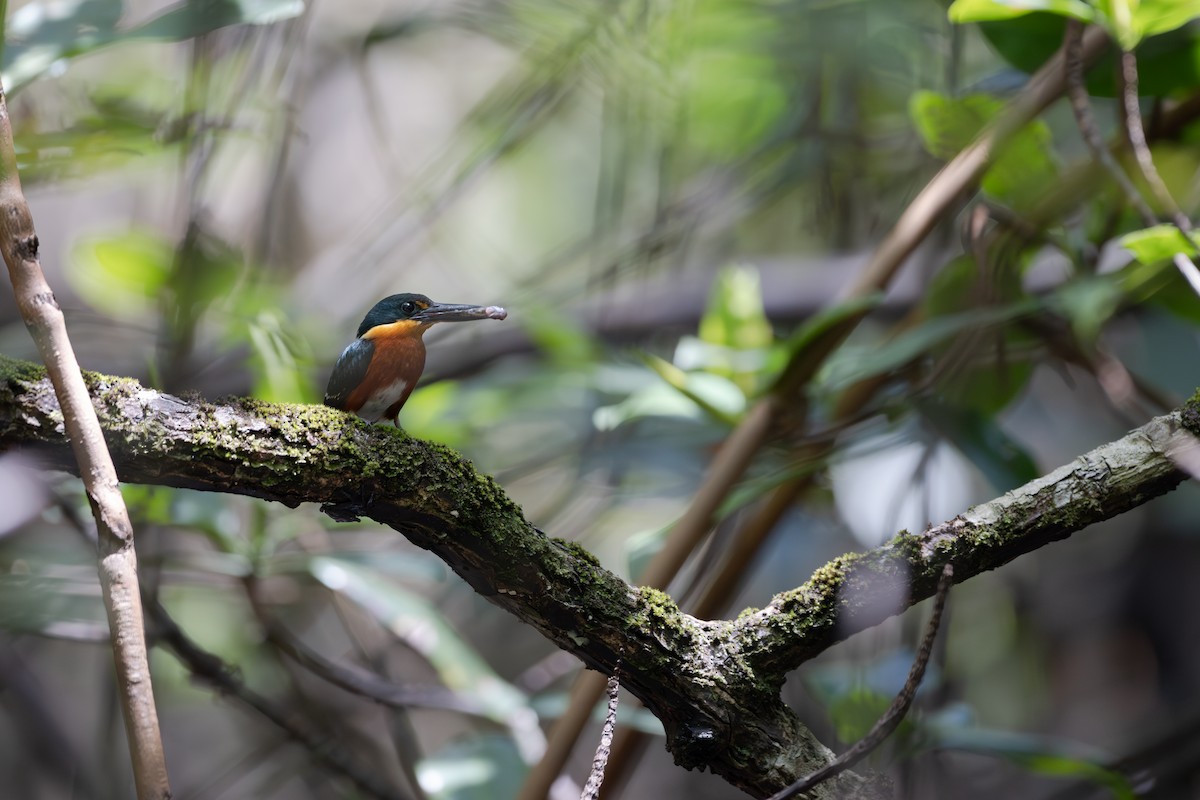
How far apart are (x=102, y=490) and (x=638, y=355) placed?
50.4 inches

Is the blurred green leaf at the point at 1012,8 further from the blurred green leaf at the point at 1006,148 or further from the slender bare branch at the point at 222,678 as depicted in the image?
the slender bare branch at the point at 222,678

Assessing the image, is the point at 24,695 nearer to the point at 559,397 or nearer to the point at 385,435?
the point at 559,397

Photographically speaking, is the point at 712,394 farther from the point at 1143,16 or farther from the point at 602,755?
the point at 602,755

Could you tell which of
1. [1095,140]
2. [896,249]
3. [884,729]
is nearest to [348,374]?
[884,729]

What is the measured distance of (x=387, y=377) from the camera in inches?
45.6

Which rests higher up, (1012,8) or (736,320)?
(736,320)

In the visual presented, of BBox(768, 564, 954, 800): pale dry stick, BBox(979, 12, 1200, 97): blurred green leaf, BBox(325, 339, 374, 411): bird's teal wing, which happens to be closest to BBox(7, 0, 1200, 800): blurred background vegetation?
BBox(979, 12, 1200, 97): blurred green leaf

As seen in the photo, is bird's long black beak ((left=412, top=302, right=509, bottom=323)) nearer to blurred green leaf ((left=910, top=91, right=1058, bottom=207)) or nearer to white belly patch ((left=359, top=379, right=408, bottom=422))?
white belly patch ((left=359, top=379, right=408, bottom=422))

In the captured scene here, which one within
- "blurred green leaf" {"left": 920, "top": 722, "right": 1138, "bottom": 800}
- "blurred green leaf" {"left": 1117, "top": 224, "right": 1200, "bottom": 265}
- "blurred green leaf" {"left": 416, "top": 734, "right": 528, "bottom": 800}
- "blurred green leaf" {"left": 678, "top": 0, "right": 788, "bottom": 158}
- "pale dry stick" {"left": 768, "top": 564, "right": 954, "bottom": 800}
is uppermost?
"blurred green leaf" {"left": 678, "top": 0, "right": 788, "bottom": 158}

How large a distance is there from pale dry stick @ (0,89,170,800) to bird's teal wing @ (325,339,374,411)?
48 cm

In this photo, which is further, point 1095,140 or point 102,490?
Answer: point 1095,140

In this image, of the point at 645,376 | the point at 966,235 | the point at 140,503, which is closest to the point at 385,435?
the point at 140,503

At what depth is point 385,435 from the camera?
895 millimetres

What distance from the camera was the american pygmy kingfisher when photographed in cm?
115
